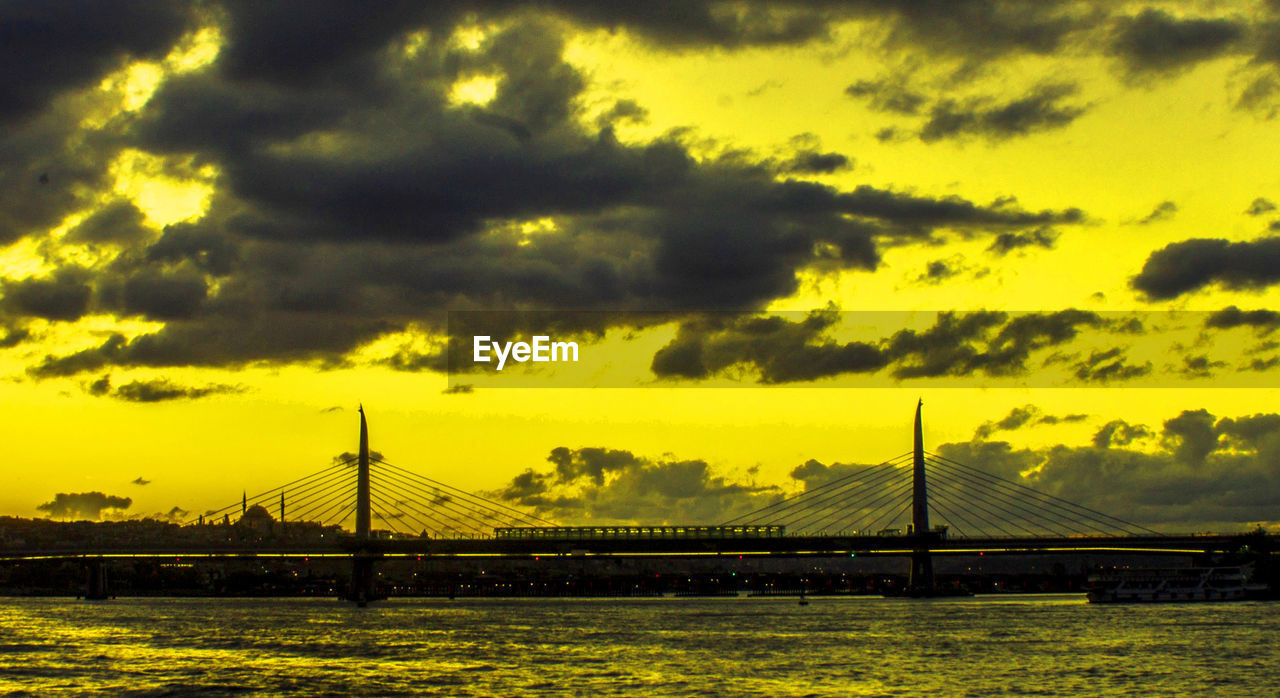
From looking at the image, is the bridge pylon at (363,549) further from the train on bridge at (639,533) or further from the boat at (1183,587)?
the boat at (1183,587)

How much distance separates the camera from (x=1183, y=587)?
159 metres

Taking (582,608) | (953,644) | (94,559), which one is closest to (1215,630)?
(953,644)

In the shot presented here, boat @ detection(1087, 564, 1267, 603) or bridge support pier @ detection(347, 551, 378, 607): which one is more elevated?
bridge support pier @ detection(347, 551, 378, 607)

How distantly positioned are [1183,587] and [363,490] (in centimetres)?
9969

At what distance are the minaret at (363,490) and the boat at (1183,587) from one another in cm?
8671

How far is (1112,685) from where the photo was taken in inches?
2613

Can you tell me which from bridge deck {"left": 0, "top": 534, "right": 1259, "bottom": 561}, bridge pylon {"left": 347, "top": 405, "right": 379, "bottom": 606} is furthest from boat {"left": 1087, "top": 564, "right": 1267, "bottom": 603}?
bridge pylon {"left": 347, "top": 405, "right": 379, "bottom": 606}

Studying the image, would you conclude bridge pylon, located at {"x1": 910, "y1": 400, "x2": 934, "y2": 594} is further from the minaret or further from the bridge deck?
the minaret

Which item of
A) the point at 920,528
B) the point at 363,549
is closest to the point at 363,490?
the point at 363,549

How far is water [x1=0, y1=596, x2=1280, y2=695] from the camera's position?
221 feet

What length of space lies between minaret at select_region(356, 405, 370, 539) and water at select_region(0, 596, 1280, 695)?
30.3 m

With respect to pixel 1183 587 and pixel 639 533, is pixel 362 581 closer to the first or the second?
pixel 639 533

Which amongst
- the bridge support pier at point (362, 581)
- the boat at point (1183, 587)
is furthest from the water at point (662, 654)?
the bridge support pier at point (362, 581)

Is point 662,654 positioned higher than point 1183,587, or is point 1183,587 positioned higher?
point 662,654
